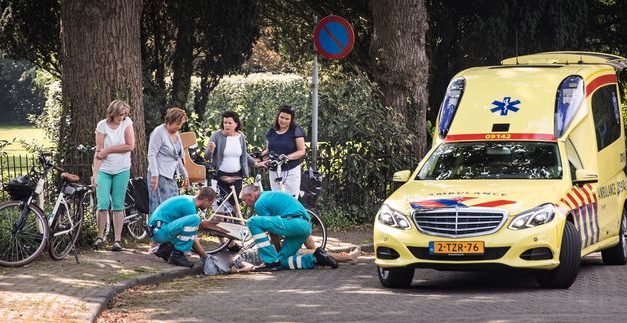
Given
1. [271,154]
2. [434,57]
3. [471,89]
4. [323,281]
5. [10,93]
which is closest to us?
[323,281]

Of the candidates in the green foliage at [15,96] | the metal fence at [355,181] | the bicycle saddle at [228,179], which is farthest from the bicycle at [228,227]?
the green foliage at [15,96]

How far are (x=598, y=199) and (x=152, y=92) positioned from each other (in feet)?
30.0

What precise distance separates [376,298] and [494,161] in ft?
8.40

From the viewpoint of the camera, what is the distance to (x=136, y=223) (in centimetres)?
1683

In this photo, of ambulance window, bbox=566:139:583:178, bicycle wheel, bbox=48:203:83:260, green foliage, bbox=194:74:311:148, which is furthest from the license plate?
green foliage, bbox=194:74:311:148

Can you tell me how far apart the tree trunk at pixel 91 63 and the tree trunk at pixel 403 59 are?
5.47 meters

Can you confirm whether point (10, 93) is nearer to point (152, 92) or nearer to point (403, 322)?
point (152, 92)

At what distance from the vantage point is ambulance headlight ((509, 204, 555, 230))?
12470 millimetres

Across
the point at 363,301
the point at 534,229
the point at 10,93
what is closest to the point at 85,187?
the point at 363,301

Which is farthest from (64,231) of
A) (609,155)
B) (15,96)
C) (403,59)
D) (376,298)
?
(15,96)

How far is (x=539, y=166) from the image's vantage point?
13.9 m

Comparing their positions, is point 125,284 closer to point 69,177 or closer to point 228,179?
point 69,177

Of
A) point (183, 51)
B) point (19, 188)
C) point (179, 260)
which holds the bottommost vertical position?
point (179, 260)

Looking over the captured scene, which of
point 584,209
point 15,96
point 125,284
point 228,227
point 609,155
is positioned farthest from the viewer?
point 15,96
